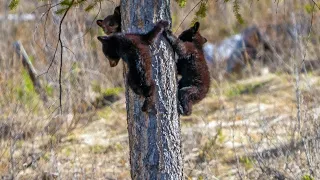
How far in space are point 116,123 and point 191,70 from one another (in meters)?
3.86

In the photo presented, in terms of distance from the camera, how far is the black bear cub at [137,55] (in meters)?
3.63

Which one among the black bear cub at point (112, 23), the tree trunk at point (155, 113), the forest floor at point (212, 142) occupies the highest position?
the black bear cub at point (112, 23)

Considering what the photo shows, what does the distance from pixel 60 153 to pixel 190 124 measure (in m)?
1.32

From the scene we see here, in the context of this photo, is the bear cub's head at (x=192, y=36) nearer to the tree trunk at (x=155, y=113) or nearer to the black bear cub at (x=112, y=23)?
the tree trunk at (x=155, y=113)

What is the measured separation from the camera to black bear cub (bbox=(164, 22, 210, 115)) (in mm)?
3906

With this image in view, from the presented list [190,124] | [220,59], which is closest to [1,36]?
[220,59]

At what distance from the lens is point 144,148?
384 cm

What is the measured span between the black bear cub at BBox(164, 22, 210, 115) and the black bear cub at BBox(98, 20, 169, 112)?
0.23 metres

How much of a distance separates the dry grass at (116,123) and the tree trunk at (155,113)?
0.81 meters

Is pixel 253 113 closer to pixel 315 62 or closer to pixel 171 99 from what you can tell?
pixel 315 62

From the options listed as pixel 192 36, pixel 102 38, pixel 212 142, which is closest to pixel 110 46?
pixel 102 38

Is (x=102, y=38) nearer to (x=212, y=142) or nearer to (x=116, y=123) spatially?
(x=212, y=142)

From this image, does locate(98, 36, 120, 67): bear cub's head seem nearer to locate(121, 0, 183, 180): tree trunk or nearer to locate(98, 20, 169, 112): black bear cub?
locate(98, 20, 169, 112): black bear cub

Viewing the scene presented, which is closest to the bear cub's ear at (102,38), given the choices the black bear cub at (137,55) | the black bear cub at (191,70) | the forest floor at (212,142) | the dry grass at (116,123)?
the black bear cub at (137,55)
